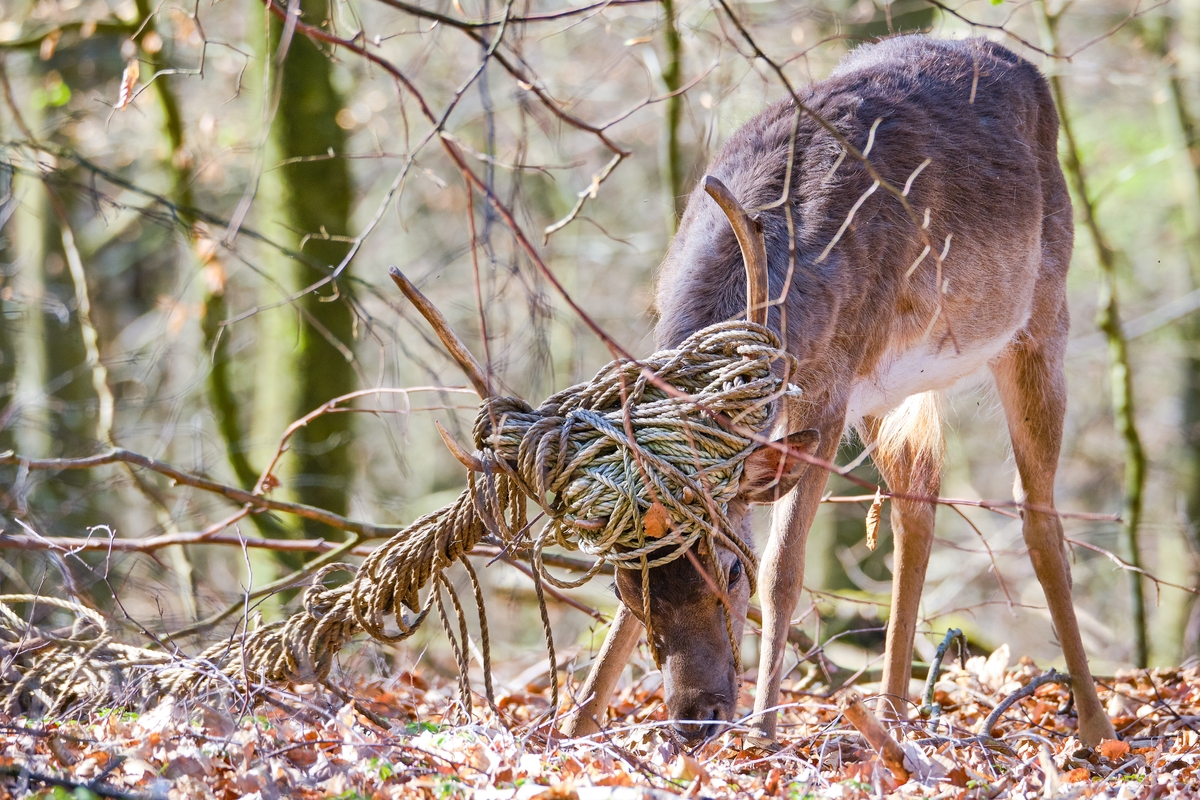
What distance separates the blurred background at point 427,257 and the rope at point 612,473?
308 millimetres

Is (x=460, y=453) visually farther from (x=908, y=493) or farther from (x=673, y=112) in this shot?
(x=673, y=112)

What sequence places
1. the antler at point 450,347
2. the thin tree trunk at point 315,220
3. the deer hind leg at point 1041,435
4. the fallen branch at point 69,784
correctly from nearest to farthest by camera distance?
the fallen branch at point 69,784 → the antler at point 450,347 → the deer hind leg at point 1041,435 → the thin tree trunk at point 315,220

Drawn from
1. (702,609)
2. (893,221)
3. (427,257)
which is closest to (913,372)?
(893,221)

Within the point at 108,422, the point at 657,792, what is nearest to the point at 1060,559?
the point at 657,792

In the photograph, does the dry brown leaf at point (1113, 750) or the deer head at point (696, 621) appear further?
the dry brown leaf at point (1113, 750)

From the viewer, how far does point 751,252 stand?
10.5ft

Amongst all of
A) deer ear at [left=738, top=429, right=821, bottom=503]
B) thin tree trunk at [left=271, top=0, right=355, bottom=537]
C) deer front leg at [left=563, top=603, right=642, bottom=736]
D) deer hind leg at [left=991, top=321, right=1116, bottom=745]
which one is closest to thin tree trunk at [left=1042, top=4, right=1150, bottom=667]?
deer hind leg at [left=991, top=321, right=1116, bottom=745]

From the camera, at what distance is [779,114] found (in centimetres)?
424

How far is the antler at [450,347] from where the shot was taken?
290 cm

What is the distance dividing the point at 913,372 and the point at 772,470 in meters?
1.34

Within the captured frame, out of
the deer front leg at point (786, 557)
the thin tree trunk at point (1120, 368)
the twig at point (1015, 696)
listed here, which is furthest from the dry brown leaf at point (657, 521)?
the thin tree trunk at point (1120, 368)

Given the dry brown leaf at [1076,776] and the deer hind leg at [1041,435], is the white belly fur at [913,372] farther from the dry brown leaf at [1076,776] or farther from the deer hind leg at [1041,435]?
the dry brown leaf at [1076,776]

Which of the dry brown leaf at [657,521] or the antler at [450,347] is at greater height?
the antler at [450,347]

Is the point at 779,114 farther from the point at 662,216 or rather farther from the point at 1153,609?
the point at 1153,609
